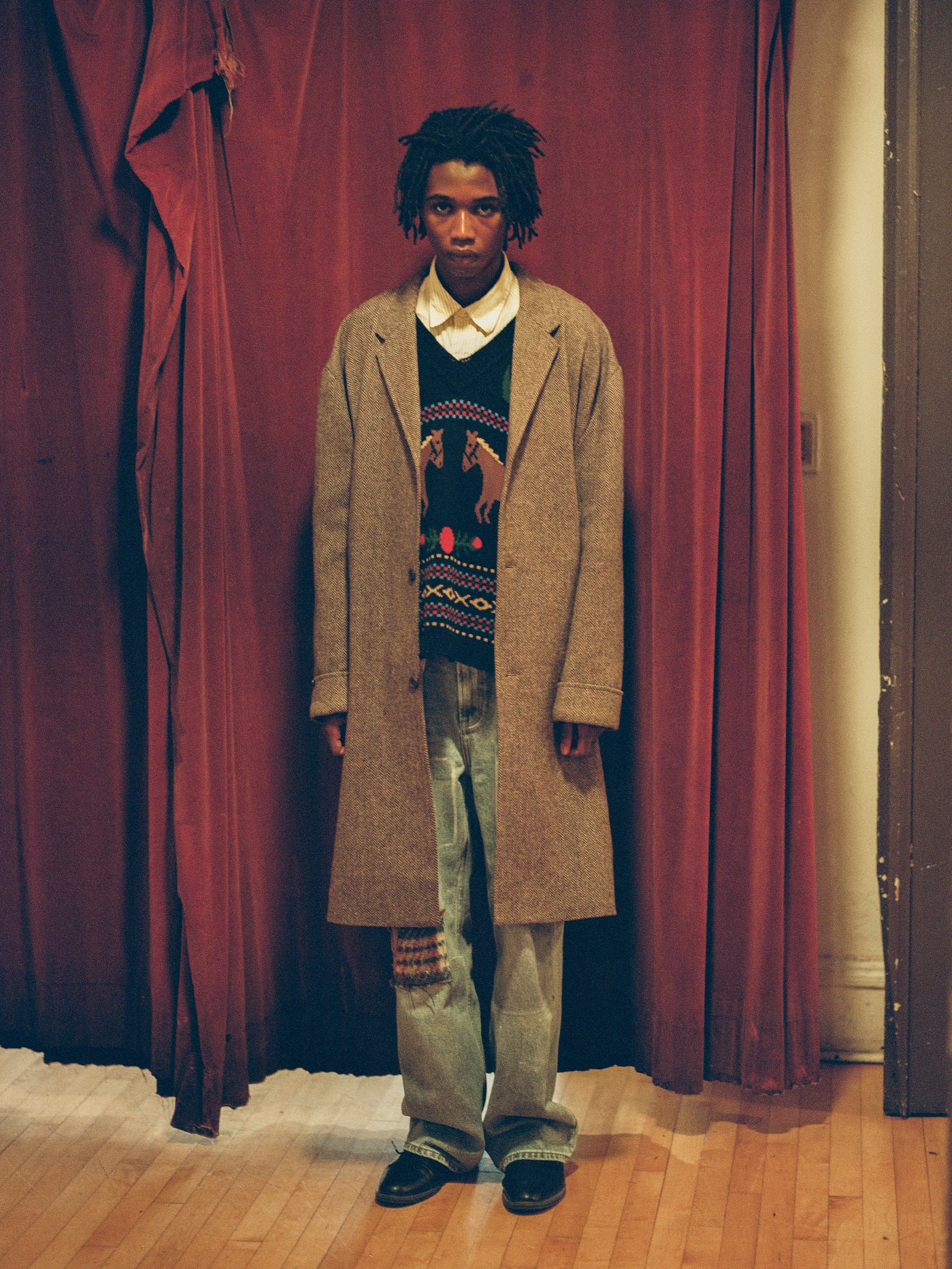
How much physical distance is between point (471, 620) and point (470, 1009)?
66cm

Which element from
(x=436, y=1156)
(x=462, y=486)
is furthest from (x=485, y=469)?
(x=436, y=1156)

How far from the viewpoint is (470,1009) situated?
2.12 meters

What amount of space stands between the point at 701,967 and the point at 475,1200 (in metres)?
0.53

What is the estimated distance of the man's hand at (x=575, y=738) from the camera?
2.01 meters

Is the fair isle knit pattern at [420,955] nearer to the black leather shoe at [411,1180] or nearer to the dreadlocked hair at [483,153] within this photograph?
the black leather shoe at [411,1180]

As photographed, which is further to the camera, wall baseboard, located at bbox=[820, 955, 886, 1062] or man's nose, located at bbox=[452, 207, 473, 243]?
wall baseboard, located at bbox=[820, 955, 886, 1062]

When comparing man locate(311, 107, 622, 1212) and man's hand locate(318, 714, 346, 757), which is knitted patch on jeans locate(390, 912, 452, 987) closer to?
man locate(311, 107, 622, 1212)

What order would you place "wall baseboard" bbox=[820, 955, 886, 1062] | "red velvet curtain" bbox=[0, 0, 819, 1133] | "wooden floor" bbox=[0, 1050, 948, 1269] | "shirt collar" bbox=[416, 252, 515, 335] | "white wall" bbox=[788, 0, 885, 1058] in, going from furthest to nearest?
"wall baseboard" bbox=[820, 955, 886, 1062]
"white wall" bbox=[788, 0, 885, 1058]
"red velvet curtain" bbox=[0, 0, 819, 1133]
"shirt collar" bbox=[416, 252, 515, 335]
"wooden floor" bbox=[0, 1050, 948, 1269]

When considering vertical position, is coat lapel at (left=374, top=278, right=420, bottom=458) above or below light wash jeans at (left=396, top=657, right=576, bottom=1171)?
above

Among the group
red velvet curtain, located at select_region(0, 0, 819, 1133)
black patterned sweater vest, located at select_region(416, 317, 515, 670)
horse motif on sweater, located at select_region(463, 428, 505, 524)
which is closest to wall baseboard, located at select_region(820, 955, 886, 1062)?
red velvet curtain, located at select_region(0, 0, 819, 1133)

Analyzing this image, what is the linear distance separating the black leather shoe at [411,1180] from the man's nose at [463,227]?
1.47 meters

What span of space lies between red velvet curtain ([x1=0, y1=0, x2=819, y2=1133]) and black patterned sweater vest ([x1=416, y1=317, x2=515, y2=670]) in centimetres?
31

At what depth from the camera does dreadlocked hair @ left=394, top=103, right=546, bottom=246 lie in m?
1.94

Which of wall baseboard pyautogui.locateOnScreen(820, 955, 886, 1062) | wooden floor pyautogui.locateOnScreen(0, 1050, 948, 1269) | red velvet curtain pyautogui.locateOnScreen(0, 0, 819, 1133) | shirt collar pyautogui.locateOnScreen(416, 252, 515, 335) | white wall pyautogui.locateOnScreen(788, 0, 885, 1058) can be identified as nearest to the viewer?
wooden floor pyautogui.locateOnScreen(0, 1050, 948, 1269)
